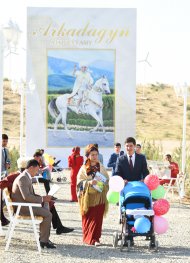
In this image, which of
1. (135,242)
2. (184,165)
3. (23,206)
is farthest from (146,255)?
(184,165)

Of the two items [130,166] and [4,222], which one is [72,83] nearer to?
[4,222]

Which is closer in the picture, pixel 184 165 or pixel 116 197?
pixel 116 197

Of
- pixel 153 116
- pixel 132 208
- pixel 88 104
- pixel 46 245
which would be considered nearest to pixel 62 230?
pixel 46 245

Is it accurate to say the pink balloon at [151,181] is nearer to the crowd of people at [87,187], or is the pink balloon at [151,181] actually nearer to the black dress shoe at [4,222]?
the crowd of people at [87,187]

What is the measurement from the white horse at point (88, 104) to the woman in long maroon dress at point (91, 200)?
730 inches

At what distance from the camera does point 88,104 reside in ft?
94.9

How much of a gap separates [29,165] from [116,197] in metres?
1.17

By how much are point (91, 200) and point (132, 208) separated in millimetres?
614

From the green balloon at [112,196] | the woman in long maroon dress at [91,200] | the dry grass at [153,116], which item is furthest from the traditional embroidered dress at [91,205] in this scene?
the dry grass at [153,116]

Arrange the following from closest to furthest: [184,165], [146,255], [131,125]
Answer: [146,255] < [184,165] < [131,125]

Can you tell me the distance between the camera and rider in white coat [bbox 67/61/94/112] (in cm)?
2892

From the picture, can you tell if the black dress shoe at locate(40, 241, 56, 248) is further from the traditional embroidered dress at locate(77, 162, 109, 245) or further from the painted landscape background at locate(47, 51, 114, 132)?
the painted landscape background at locate(47, 51, 114, 132)

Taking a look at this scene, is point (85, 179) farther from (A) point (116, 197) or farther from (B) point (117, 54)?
(B) point (117, 54)

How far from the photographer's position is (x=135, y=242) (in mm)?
10250
